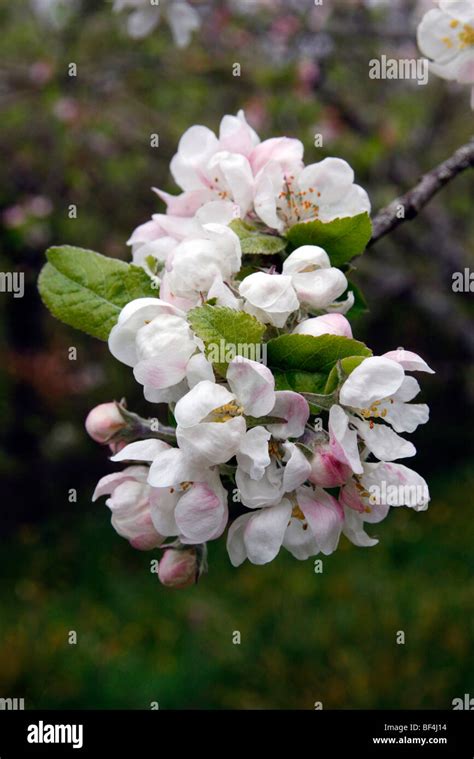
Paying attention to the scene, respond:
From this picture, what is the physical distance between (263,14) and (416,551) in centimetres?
278

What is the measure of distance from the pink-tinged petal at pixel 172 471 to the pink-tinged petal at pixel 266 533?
79mm

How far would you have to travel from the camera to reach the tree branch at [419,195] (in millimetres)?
1016

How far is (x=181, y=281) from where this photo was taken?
815 mm

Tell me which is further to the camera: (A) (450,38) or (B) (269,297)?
(A) (450,38)

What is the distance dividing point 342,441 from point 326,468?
0.10 ft

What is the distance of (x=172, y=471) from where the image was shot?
76 cm

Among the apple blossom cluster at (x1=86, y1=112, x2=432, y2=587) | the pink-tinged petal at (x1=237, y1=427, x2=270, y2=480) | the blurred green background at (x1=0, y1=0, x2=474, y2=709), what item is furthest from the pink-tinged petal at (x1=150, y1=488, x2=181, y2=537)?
the blurred green background at (x1=0, y1=0, x2=474, y2=709)

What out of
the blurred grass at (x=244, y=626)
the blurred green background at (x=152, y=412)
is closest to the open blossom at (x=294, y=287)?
the blurred green background at (x=152, y=412)

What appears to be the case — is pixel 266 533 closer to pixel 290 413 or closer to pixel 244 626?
pixel 290 413

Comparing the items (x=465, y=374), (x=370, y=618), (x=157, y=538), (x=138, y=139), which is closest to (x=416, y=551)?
(x=370, y=618)

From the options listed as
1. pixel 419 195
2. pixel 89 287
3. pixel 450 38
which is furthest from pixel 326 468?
pixel 450 38

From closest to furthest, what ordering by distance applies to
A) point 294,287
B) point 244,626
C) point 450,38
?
point 294,287
point 450,38
point 244,626

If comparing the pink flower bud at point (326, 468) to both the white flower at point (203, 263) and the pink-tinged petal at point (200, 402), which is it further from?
the white flower at point (203, 263)

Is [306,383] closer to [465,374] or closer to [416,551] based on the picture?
[416,551]
